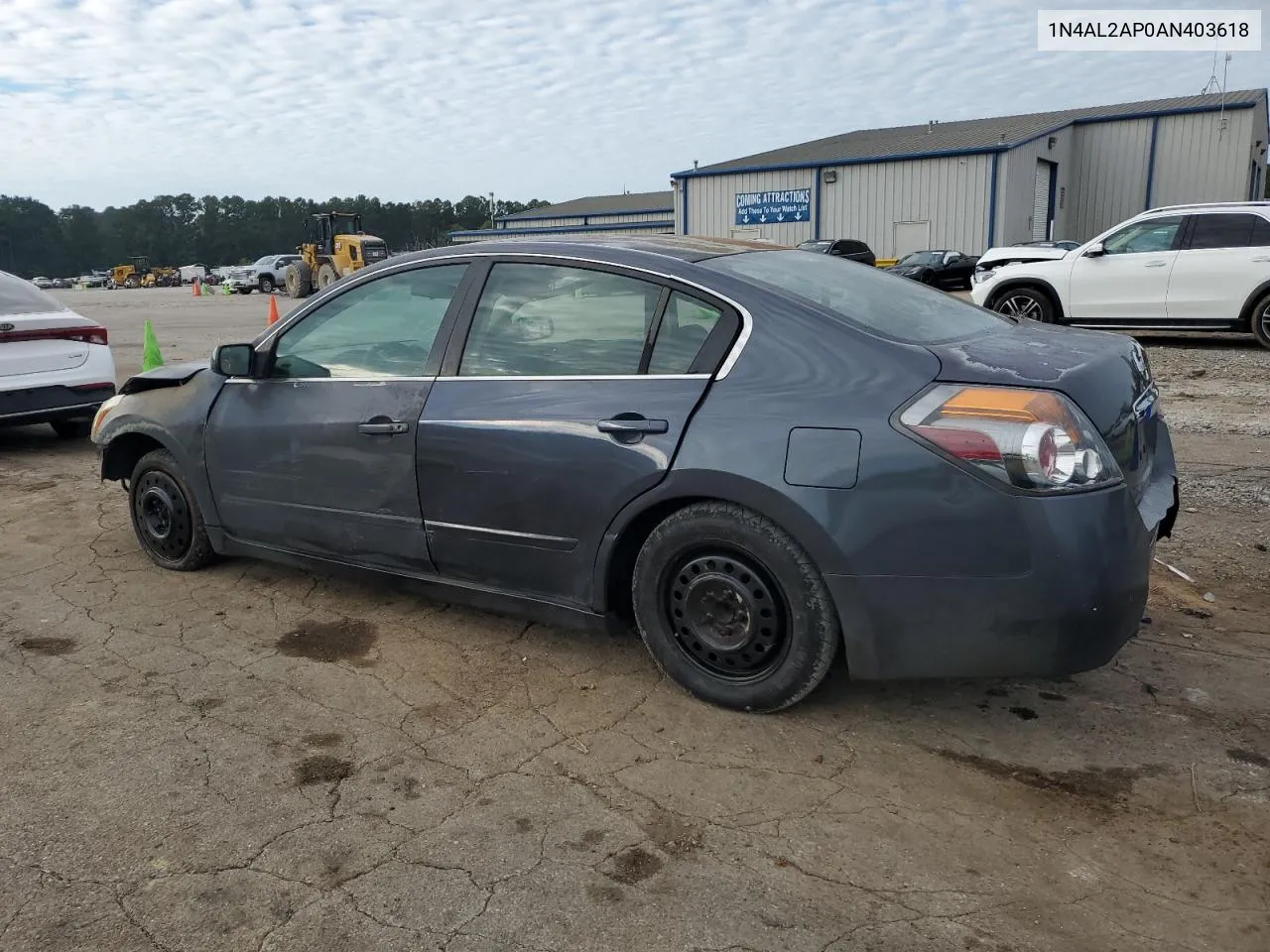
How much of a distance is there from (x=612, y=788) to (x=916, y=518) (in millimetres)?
1150

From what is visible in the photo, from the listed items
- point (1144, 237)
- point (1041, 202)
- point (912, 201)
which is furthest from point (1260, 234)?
point (1041, 202)

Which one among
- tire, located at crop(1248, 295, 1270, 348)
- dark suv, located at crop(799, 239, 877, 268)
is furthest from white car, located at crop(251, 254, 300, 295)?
tire, located at crop(1248, 295, 1270, 348)

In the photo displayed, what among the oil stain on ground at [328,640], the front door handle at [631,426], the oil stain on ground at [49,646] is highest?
the front door handle at [631,426]

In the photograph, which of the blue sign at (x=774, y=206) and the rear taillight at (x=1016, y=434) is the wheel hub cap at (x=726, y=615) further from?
the blue sign at (x=774, y=206)

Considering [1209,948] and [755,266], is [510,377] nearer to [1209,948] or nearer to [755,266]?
[755,266]

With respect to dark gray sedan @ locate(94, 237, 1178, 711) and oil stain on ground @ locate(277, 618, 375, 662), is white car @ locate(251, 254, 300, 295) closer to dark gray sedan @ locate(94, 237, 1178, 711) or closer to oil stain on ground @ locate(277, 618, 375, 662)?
dark gray sedan @ locate(94, 237, 1178, 711)

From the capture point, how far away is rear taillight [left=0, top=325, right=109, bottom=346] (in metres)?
7.16

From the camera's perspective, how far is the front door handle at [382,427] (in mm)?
3672

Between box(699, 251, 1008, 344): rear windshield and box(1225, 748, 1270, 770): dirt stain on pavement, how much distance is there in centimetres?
149

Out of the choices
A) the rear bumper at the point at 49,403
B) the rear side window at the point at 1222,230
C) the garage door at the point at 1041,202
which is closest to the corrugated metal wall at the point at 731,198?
the garage door at the point at 1041,202

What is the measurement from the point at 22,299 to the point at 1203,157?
3520cm

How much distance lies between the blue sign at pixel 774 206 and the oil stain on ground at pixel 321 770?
3356 centimetres

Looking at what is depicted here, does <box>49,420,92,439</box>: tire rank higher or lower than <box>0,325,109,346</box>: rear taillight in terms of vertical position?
lower

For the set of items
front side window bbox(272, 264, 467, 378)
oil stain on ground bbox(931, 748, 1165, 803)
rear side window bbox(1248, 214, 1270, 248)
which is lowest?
oil stain on ground bbox(931, 748, 1165, 803)
